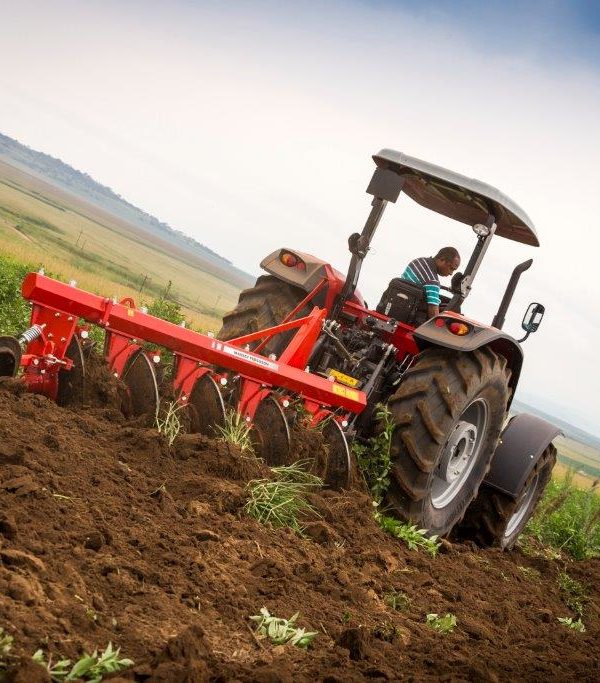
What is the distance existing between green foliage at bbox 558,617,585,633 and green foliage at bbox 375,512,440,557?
2.89 feet

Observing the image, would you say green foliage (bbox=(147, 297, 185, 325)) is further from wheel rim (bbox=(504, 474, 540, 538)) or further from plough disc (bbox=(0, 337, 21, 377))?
plough disc (bbox=(0, 337, 21, 377))

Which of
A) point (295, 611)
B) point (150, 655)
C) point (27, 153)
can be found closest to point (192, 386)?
point (295, 611)

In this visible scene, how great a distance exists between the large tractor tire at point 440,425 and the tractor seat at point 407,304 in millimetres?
712

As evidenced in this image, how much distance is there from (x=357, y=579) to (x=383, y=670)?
1.41 meters

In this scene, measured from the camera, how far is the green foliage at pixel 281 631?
3.54 m

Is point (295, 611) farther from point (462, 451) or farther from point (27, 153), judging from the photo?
point (27, 153)

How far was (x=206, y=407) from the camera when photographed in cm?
606

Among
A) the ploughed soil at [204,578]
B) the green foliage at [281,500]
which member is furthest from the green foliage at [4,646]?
the green foliage at [281,500]

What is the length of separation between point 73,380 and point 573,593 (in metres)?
4.06

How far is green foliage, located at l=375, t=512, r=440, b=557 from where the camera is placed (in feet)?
20.1

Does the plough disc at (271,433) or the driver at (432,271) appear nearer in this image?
the plough disc at (271,433)

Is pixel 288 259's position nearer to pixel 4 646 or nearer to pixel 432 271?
pixel 432 271

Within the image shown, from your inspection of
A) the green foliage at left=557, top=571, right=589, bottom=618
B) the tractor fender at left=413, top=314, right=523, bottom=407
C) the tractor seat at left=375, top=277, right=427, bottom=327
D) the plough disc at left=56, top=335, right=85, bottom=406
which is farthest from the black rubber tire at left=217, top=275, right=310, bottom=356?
the green foliage at left=557, top=571, right=589, bottom=618

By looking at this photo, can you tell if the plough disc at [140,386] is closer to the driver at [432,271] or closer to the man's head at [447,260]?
the driver at [432,271]
